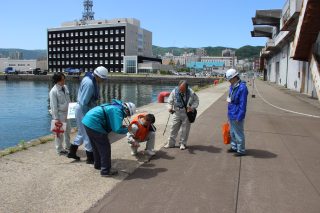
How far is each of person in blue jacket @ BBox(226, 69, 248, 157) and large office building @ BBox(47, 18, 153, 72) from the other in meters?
130

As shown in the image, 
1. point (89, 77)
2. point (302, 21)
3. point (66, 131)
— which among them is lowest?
point (66, 131)

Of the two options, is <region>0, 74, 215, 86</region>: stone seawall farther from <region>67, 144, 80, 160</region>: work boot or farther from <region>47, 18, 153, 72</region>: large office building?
<region>67, 144, 80, 160</region>: work boot

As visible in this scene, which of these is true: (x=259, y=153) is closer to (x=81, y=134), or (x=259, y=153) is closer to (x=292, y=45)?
(x=81, y=134)

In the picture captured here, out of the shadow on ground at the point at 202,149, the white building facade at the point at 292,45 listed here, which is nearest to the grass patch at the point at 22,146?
the shadow on ground at the point at 202,149

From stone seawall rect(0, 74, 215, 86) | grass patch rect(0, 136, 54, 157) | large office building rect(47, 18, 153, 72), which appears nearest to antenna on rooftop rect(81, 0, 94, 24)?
large office building rect(47, 18, 153, 72)

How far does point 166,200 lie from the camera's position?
5.13m

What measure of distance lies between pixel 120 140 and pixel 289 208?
5.30 m

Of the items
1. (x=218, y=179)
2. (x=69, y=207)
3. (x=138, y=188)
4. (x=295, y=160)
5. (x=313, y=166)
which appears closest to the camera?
(x=69, y=207)

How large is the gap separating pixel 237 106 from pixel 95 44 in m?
140

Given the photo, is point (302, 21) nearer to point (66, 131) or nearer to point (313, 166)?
point (313, 166)

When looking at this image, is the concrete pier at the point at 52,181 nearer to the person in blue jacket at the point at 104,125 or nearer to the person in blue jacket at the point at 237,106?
the person in blue jacket at the point at 104,125

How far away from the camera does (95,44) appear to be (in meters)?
143

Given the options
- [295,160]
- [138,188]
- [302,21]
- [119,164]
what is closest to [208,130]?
[295,160]

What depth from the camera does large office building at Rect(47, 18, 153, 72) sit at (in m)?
139
